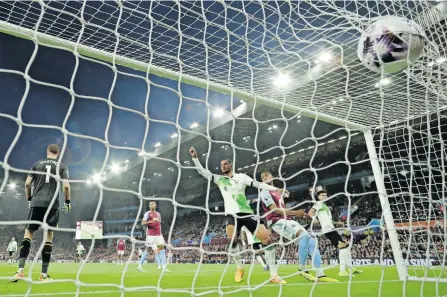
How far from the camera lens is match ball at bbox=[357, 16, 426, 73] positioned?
8.75ft

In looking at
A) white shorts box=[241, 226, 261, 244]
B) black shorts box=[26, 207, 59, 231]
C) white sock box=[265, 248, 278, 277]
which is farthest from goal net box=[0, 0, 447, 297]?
black shorts box=[26, 207, 59, 231]

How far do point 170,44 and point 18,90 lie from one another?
28.9 m

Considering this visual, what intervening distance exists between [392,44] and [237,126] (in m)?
10.2

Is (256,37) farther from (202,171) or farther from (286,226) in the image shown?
(286,226)

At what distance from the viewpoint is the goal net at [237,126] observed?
2512mm

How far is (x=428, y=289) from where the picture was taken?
356 cm

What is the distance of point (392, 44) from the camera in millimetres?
2672

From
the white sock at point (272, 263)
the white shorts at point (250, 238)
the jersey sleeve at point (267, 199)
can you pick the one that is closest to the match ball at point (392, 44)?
the jersey sleeve at point (267, 199)

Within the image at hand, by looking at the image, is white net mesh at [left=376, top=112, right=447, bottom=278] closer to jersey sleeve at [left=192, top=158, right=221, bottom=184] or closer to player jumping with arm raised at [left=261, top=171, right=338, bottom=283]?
player jumping with arm raised at [left=261, top=171, right=338, bottom=283]

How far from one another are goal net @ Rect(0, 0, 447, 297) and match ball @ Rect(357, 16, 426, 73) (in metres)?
0.19

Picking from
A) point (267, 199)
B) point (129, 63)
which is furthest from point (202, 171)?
point (267, 199)

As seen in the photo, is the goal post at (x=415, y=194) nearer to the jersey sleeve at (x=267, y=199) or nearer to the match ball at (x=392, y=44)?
the match ball at (x=392, y=44)

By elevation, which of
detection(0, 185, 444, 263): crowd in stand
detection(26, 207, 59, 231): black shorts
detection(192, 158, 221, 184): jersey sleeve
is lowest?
detection(0, 185, 444, 263): crowd in stand

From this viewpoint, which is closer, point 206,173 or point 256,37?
point 206,173
